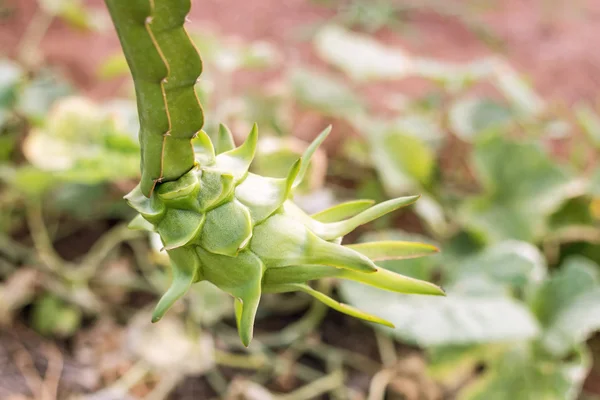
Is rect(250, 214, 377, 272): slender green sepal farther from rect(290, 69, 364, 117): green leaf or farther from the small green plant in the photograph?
rect(290, 69, 364, 117): green leaf

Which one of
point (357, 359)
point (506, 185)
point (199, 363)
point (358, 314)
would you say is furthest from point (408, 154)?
point (358, 314)

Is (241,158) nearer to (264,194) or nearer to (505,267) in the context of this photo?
(264,194)

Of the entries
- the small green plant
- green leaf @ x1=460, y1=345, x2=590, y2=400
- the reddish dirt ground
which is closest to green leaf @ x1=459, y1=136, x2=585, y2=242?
green leaf @ x1=460, y1=345, x2=590, y2=400

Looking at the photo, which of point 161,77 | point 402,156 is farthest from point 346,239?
point 161,77

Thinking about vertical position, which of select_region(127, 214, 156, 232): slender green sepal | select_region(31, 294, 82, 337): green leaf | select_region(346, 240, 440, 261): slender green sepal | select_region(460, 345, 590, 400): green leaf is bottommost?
select_region(31, 294, 82, 337): green leaf

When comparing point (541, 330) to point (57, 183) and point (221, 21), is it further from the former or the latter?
point (221, 21)

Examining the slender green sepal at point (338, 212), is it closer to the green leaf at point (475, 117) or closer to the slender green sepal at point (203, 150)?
the slender green sepal at point (203, 150)
